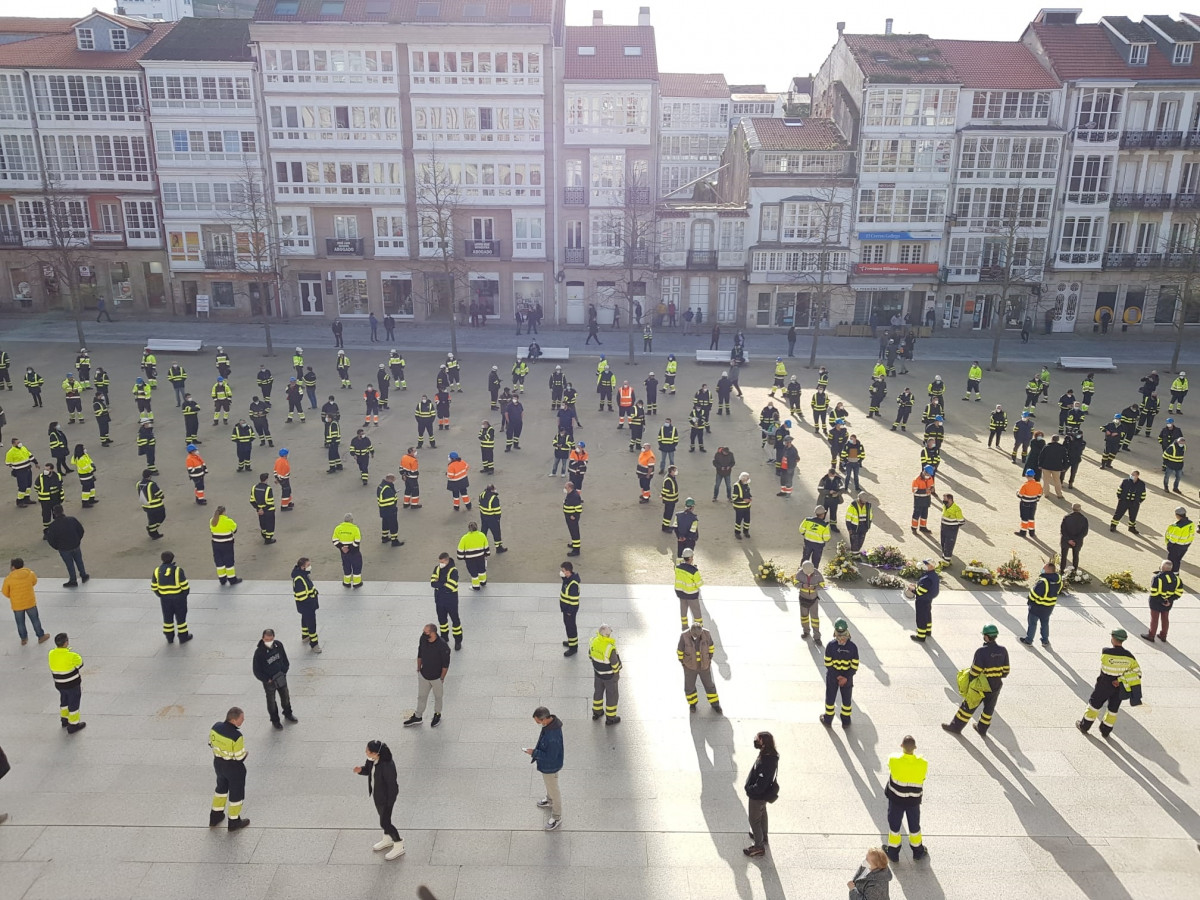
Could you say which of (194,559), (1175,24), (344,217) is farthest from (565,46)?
(194,559)

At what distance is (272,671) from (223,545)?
5.62 meters

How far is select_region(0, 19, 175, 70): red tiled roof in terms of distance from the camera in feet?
146

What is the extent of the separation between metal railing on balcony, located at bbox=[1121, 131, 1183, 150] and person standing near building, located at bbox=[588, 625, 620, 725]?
4621 cm

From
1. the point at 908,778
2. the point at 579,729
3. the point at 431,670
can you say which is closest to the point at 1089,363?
the point at 908,778

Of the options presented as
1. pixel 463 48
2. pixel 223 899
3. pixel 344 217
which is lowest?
pixel 223 899

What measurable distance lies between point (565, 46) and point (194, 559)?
38.4 meters

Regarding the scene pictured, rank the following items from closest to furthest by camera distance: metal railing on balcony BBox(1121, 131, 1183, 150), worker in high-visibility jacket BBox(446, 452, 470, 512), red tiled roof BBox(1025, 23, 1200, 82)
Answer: worker in high-visibility jacket BBox(446, 452, 470, 512), red tiled roof BBox(1025, 23, 1200, 82), metal railing on balcony BBox(1121, 131, 1183, 150)

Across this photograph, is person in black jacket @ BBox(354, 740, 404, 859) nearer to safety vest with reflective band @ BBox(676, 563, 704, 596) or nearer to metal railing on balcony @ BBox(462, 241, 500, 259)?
safety vest with reflective band @ BBox(676, 563, 704, 596)

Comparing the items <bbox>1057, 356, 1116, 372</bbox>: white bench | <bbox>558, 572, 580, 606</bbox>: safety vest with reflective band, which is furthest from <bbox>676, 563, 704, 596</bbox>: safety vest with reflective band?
<bbox>1057, 356, 1116, 372</bbox>: white bench

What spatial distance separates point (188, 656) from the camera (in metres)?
13.7

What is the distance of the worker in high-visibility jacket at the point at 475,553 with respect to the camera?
1551 centimetres

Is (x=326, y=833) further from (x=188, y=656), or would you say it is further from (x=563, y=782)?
(x=188, y=656)

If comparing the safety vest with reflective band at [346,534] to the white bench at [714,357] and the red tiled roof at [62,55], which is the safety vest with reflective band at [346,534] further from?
the red tiled roof at [62,55]

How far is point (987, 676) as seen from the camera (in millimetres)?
11438
